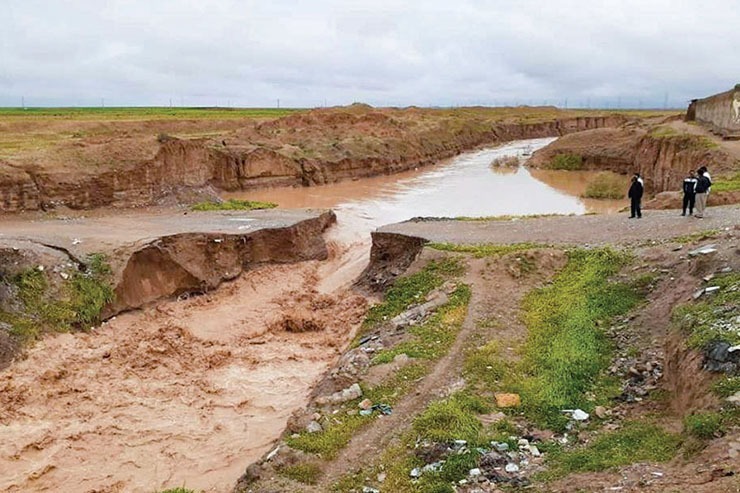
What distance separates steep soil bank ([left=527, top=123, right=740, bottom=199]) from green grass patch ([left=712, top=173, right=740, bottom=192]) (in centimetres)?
73

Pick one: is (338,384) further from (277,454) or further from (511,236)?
(511,236)

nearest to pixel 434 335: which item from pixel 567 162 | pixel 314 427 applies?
pixel 314 427

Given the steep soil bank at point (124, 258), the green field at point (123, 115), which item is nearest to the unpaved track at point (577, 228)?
the steep soil bank at point (124, 258)

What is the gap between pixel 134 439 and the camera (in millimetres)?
11742

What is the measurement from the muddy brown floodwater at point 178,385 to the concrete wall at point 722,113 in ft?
77.3

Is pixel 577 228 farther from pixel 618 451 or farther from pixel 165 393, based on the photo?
pixel 165 393

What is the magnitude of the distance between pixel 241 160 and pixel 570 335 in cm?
3136

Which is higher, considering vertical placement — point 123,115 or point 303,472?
point 123,115

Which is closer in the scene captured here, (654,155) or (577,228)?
(577,228)

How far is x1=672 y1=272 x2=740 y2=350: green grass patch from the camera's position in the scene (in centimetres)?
892

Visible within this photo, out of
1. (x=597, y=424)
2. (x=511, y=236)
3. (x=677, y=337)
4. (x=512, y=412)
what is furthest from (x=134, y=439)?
(x=511, y=236)

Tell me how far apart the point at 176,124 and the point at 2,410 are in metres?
49.3

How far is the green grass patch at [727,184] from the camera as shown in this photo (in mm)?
22750

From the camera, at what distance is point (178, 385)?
13641 millimetres
